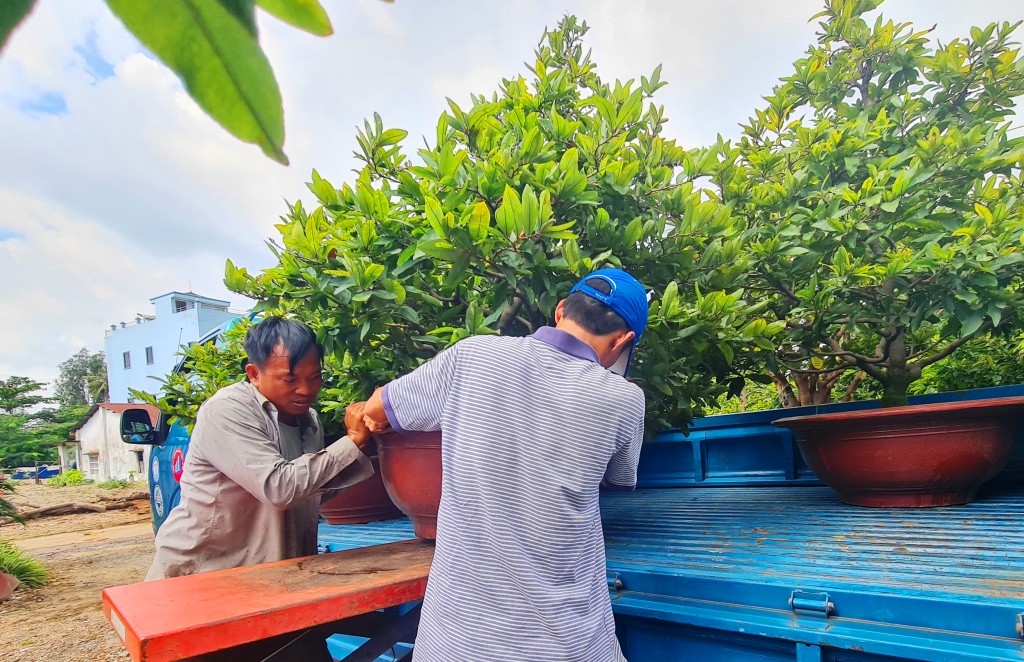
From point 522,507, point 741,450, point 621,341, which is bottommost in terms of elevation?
point 741,450

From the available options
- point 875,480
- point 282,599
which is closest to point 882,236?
point 875,480

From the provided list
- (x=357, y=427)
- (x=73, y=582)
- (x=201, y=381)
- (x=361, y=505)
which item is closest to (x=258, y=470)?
(x=357, y=427)

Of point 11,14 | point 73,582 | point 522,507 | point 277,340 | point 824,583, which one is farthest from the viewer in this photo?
point 73,582

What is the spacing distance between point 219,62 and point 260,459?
4.79 ft

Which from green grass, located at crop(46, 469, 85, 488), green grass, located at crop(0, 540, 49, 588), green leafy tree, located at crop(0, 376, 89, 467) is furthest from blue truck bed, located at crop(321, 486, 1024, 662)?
green grass, located at crop(46, 469, 85, 488)

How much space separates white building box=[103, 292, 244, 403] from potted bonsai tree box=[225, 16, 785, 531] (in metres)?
19.4

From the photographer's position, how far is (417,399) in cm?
142

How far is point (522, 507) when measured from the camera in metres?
1.27

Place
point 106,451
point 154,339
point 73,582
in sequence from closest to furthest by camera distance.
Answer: point 73,582 → point 154,339 → point 106,451

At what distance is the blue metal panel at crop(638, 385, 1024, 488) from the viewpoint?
110 inches

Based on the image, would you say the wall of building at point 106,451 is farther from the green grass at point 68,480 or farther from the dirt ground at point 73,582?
the dirt ground at point 73,582

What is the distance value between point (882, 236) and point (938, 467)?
98 centimetres

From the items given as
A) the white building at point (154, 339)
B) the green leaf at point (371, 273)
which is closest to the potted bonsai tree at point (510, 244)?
the green leaf at point (371, 273)

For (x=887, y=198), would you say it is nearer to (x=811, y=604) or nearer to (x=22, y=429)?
(x=811, y=604)
